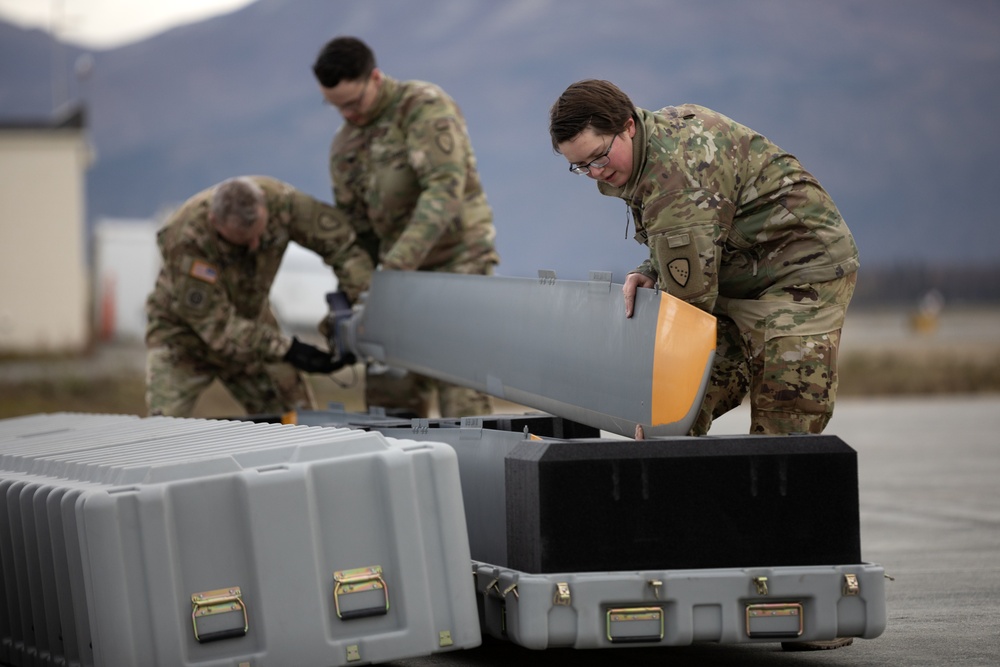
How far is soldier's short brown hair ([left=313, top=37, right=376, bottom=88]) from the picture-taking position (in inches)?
242

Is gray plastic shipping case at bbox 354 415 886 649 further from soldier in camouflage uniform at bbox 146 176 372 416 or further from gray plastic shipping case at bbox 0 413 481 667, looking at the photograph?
soldier in camouflage uniform at bbox 146 176 372 416

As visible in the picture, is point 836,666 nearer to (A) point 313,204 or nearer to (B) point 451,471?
(B) point 451,471

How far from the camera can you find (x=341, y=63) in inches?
242

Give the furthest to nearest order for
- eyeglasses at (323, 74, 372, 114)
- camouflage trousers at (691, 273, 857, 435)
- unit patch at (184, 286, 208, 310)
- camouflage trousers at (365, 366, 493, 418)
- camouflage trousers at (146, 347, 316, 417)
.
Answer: camouflage trousers at (146, 347, 316, 417), unit patch at (184, 286, 208, 310), camouflage trousers at (365, 366, 493, 418), eyeglasses at (323, 74, 372, 114), camouflage trousers at (691, 273, 857, 435)

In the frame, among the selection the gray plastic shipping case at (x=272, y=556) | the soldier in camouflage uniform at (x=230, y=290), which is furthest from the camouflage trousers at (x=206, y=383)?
the gray plastic shipping case at (x=272, y=556)

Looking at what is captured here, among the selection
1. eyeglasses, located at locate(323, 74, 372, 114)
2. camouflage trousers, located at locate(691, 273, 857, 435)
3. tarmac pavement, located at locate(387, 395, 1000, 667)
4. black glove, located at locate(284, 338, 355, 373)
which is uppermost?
eyeglasses, located at locate(323, 74, 372, 114)

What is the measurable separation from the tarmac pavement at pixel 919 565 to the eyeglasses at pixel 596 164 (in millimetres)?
1517

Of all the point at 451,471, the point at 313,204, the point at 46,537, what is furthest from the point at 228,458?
the point at 313,204

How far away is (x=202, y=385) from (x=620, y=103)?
3594 mm

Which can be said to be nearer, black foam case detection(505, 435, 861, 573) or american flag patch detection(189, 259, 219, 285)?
black foam case detection(505, 435, 861, 573)

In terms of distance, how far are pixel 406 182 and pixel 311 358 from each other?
3.25 feet

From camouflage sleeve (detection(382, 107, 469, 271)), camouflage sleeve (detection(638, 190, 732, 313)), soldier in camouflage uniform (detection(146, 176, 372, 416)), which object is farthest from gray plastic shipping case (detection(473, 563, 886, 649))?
soldier in camouflage uniform (detection(146, 176, 372, 416))

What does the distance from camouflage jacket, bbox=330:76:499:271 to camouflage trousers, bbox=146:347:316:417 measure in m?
0.85

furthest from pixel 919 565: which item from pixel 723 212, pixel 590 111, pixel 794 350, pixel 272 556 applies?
pixel 272 556
